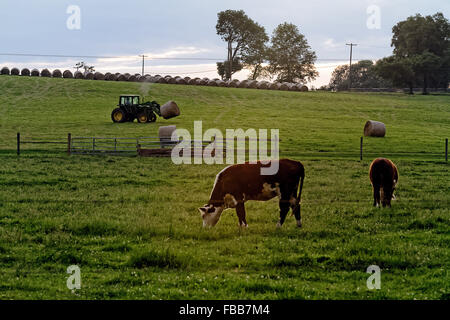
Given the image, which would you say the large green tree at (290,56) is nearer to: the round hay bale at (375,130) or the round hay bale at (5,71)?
the round hay bale at (5,71)

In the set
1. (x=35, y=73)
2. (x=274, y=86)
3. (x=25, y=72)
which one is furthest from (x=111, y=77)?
(x=274, y=86)

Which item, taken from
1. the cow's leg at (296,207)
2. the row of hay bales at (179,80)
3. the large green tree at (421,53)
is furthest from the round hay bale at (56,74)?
the cow's leg at (296,207)

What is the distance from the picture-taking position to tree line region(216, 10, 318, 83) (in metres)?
99.8

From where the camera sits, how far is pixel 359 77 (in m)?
119

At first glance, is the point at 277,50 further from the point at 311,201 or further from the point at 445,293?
the point at 445,293

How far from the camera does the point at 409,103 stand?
61.2 meters

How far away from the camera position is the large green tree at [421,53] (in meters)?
77.4

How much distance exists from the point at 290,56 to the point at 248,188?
9302 cm

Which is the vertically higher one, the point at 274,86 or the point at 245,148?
the point at 274,86

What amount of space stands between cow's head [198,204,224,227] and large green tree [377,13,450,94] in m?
73.0

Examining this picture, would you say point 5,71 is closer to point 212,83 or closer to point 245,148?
point 212,83

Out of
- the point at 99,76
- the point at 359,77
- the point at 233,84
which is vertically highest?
the point at 359,77
